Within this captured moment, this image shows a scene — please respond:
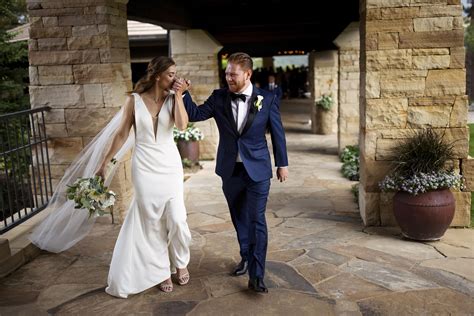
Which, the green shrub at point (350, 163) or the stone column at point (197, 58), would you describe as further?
the stone column at point (197, 58)

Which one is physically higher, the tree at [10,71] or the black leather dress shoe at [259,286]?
the tree at [10,71]

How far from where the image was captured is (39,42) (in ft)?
17.7

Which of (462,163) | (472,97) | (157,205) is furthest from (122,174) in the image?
(472,97)

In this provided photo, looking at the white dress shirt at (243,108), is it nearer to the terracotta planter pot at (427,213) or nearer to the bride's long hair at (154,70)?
the bride's long hair at (154,70)

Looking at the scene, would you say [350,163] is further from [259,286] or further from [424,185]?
[259,286]

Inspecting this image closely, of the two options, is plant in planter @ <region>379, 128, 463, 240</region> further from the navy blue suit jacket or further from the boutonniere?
the boutonniere

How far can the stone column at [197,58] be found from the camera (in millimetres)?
10094

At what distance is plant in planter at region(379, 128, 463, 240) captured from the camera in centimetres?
464

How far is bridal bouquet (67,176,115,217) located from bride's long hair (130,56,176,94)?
0.76 m

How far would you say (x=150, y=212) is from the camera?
12.1ft

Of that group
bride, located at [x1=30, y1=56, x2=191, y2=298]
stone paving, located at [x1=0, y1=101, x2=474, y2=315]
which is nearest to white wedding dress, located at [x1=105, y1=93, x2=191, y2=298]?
bride, located at [x1=30, y1=56, x2=191, y2=298]

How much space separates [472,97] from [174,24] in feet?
37.8

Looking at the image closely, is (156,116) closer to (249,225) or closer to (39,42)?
(249,225)

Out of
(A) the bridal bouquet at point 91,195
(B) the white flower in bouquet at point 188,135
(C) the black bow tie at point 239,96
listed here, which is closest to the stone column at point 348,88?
(B) the white flower in bouquet at point 188,135
